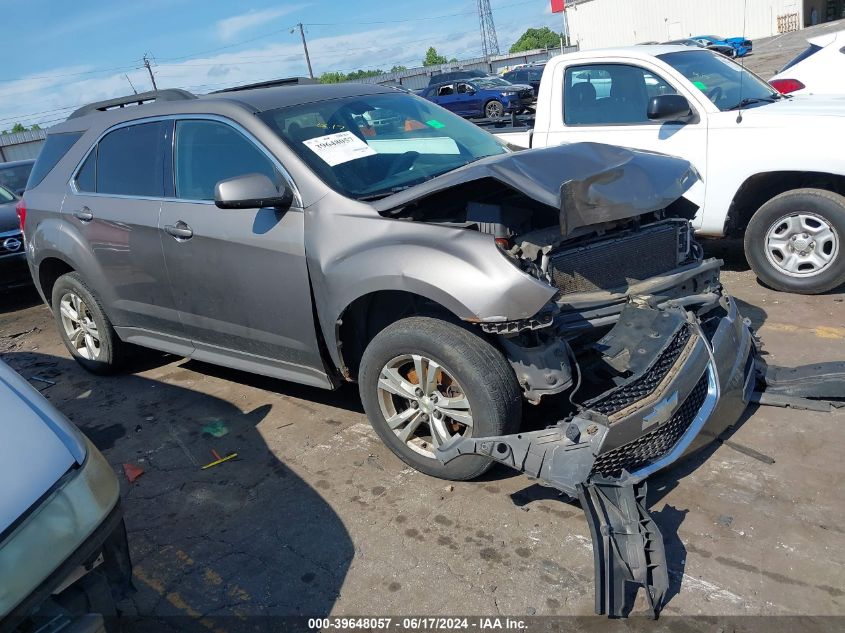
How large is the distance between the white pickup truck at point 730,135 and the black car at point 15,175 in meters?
8.29

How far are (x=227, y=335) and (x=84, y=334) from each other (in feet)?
6.18

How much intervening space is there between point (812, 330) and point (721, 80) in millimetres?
2354

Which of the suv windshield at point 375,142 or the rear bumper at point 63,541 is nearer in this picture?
the rear bumper at point 63,541

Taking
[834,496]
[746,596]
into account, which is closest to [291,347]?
[746,596]

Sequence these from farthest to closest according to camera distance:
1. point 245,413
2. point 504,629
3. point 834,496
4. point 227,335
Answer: point 245,413, point 227,335, point 834,496, point 504,629

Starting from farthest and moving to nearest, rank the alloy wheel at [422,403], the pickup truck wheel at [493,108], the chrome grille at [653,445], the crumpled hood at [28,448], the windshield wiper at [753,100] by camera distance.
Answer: the pickup truck wheel at [493,108] → the windshield wiper at [753,100] → the alloy wheel at [422,403] → the chrome grille at [653,445] → the crumpled hood at [28,448]

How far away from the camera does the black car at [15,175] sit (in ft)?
35.7

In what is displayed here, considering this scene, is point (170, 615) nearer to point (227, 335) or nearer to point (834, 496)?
point (227, 335)

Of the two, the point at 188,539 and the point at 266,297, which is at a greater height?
the point at 266,297

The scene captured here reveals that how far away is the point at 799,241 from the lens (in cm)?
543

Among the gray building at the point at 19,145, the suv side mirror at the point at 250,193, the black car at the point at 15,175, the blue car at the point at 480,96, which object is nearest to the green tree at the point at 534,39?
the gray building at the point at 19,145

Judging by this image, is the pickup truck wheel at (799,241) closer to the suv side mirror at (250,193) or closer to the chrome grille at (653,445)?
the chrome grille at (653,445)

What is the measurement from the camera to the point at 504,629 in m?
2.61

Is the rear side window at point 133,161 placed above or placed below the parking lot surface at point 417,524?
above
